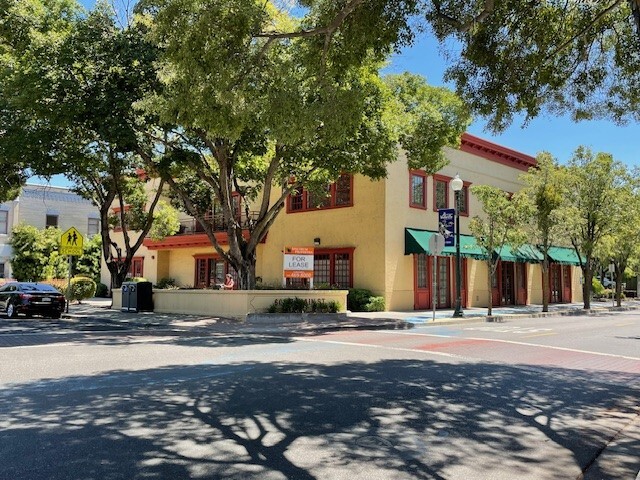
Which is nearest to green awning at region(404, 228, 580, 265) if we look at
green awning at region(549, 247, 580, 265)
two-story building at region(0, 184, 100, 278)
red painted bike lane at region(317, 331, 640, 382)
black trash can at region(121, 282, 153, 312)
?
green awning at region(549, 247, 580, 265)

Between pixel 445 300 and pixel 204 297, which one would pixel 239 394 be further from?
pixel 445 300

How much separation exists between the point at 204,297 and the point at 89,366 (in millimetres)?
12272

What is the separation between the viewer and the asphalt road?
189 inches

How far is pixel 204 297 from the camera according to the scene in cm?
2172

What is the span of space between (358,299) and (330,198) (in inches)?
226

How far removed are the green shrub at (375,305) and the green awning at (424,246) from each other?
2801 mm

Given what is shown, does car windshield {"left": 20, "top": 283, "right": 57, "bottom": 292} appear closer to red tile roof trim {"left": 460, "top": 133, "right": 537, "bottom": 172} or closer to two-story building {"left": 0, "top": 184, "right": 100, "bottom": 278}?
red tile roof trim {"left": 460, "top": 133, "right": 537, "bottom": 172}

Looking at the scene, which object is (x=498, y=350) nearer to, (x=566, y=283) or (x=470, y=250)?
(x=470, y=250)

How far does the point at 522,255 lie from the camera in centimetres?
2917

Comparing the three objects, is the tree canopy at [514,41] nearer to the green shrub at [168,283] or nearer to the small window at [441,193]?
the small window at [441,193]

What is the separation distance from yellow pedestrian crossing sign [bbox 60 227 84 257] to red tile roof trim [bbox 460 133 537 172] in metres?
18.5

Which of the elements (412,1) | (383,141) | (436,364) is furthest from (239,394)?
(383,141)

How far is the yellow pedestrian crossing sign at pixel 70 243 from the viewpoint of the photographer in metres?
22.3

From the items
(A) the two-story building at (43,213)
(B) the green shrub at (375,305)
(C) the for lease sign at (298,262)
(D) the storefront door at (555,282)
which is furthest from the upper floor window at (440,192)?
(A) the two-story building at (43,213)
